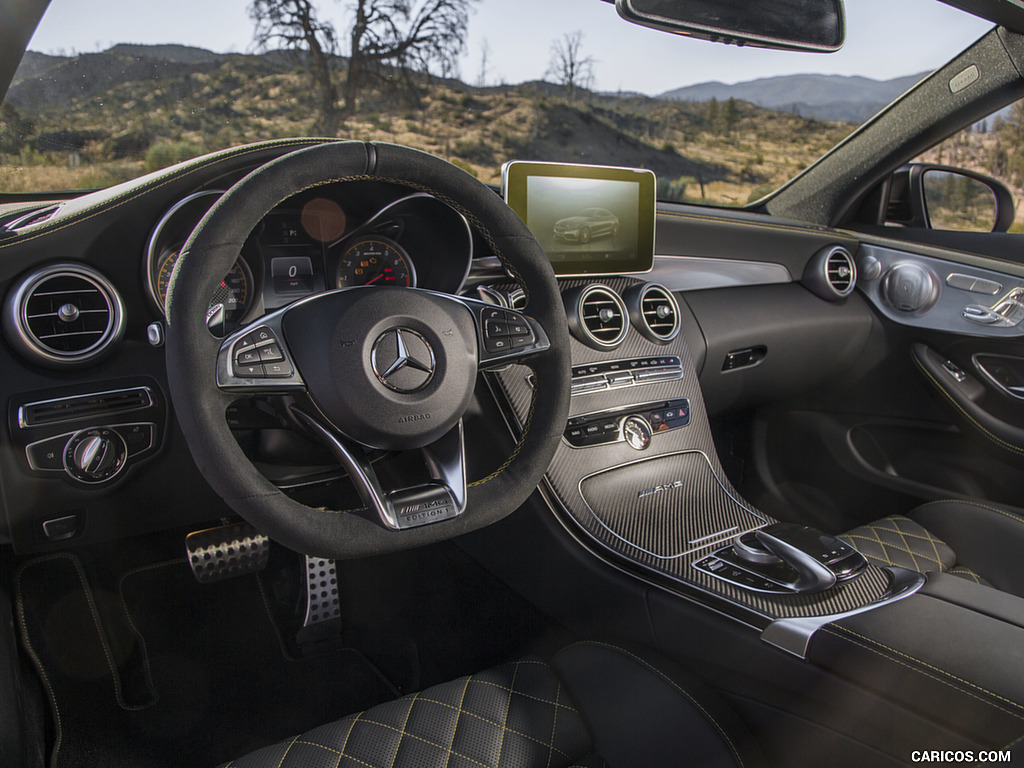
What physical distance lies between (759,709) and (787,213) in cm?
225

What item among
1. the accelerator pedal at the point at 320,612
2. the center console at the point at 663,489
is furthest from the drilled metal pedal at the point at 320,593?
the center console at the point at 663,489

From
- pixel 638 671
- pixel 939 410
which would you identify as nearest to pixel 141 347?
pixel 638 671

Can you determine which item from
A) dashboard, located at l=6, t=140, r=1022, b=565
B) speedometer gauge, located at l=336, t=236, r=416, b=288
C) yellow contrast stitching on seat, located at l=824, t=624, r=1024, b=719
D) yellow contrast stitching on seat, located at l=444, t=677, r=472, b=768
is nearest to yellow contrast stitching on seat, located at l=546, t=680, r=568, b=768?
yellow contrast stitching on seat, located at l=444, t=677, r=472, b=768

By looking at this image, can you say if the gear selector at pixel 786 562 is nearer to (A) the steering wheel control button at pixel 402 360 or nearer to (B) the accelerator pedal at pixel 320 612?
(A) the steering wheel control button at pixel 402 360

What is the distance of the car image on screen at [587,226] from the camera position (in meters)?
1.92

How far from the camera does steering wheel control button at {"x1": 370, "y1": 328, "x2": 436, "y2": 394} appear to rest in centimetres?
111

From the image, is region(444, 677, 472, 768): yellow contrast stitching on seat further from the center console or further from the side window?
the side window

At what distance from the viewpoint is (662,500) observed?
186 cm

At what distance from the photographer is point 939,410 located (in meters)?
2.66

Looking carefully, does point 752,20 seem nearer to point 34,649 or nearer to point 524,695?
point 524,695

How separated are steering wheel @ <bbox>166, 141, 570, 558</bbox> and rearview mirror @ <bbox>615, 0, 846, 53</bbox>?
731 millimetres

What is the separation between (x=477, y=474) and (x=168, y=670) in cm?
92

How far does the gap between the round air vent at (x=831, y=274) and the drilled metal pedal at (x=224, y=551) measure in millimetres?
2092

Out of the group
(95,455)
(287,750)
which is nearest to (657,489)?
(287,750)
